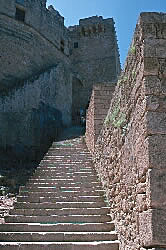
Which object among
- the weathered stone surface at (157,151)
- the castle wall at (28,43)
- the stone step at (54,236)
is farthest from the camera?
the castle wall at (28,43)

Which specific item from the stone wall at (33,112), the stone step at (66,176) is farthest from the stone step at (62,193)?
the stone wall at (33,112)

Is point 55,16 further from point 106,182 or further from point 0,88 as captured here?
point 106,182

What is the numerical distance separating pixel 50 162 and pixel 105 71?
15276 millimetres

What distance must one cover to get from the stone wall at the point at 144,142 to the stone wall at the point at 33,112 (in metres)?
9.25

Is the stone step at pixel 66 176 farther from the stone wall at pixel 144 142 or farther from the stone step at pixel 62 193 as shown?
the stone wall at pixel 144 142

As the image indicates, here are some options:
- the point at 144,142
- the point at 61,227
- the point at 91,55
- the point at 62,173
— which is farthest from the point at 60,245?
the point at 91,55

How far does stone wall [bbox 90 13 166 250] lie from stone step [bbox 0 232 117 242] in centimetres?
38

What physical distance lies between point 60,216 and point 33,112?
932cm

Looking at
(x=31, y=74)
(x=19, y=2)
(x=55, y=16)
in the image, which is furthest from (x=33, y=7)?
(x=31, y=74)

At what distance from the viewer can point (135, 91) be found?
3082mm

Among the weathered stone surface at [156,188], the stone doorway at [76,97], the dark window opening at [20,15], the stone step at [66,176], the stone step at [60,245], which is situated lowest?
the stone step at [60,245]

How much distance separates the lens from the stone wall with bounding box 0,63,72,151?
40.1ft

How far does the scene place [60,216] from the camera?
4504mm

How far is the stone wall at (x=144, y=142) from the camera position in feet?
7.54
